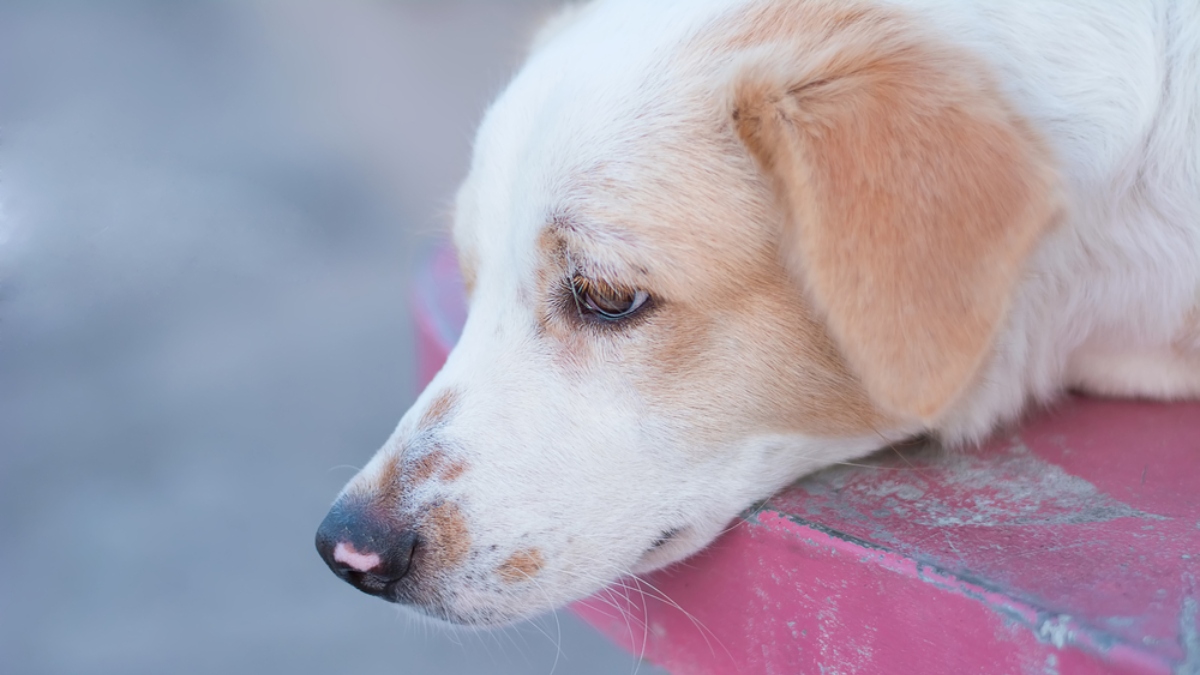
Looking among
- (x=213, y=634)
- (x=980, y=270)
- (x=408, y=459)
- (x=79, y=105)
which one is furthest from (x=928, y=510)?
(x=79, y=105)

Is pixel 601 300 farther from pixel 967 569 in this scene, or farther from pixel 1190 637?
pixel 1190 637

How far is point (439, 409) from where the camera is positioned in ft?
3.64

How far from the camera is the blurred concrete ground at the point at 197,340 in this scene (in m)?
2.03

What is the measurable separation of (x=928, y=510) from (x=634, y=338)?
0.39 metres

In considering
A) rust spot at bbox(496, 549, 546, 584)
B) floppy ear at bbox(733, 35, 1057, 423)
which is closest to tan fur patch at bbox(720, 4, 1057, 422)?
floppy ear at bbox(733, 35, 1057, 423)

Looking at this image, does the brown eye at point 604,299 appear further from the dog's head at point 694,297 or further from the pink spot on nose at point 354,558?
the pink spot on nose at point 354,558

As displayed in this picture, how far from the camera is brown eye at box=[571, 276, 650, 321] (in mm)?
1023

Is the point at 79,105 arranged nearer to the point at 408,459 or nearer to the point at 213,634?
the point at 213,634

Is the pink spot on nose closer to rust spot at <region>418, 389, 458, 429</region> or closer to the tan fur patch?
rust spot at <region>418, 389, 458, 429</region>

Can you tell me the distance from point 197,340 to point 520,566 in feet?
5.27

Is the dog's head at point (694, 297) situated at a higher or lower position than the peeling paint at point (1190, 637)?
higher

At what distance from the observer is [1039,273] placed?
116 centimetres

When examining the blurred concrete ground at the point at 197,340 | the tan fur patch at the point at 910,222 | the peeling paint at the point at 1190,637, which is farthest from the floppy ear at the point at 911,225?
the blurred concrete ground at the point at 197,340

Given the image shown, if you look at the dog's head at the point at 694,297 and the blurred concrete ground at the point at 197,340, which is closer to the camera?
the dog's head at the point at 694,297
